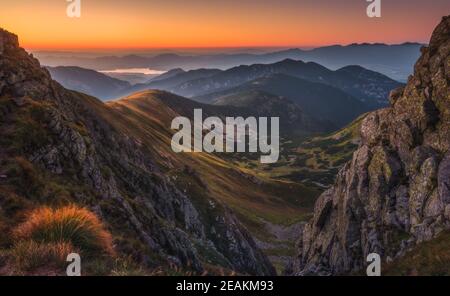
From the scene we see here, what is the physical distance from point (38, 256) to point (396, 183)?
33536 mm

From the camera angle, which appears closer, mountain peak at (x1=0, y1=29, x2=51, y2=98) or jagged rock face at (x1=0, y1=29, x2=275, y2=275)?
jagged rock face at (x1=0, y1=29, x2=275, y2=275)

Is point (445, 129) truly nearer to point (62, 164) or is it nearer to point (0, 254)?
point (62, 164)

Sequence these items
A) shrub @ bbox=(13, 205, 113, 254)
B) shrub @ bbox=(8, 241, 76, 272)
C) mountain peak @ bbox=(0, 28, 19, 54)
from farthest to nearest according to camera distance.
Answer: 1. mountain peak @ bbox=(0, 28, 19, 54)
2. shrub @ bbox=(13, 205, 113, 254)
3. shrub @ bbox=(8, 241, 76, 272)

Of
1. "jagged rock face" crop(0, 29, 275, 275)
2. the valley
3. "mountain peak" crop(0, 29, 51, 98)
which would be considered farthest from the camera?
"mountain peak" crop(0, 29, 51, 98)

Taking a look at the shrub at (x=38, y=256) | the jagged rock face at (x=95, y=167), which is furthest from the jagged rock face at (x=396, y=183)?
the shrub at (x=38, y=256)

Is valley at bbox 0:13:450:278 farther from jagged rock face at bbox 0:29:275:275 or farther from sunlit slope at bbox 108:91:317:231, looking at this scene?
sunlit slope at bbox 108:91:317:231

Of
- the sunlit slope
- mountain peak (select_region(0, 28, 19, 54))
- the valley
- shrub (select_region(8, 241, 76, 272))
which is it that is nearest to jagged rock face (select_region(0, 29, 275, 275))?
mountain peak (select_region(0, 28, 19, 54))

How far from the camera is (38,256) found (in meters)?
11.4

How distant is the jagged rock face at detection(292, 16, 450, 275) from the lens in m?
31.0

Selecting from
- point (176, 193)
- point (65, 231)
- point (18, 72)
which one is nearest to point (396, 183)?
point (176, 193)

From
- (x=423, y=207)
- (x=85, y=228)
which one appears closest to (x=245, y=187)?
(x=423, y=207)

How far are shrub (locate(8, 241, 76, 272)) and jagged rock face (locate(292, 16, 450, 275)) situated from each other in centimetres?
2463

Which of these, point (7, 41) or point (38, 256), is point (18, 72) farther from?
point (38, 256)

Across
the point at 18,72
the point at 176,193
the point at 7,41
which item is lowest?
the point at 176,193
